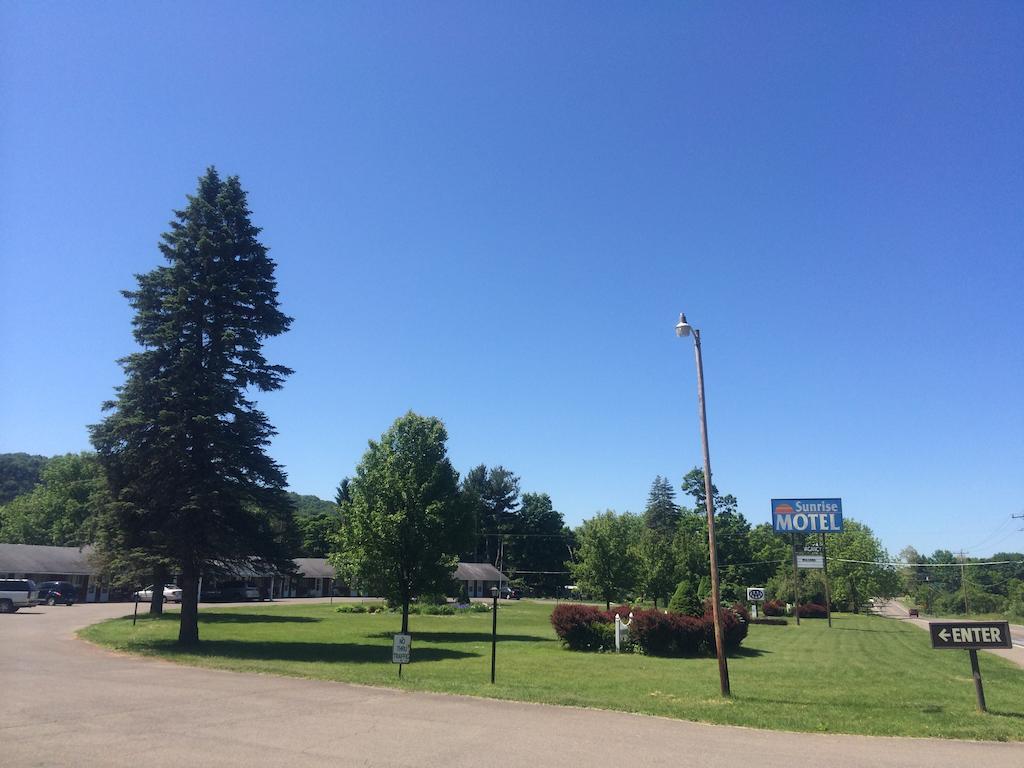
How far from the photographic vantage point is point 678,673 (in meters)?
18.7

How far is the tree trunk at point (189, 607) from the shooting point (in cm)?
2400

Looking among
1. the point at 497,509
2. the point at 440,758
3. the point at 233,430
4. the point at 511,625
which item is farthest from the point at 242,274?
the point at 497,509

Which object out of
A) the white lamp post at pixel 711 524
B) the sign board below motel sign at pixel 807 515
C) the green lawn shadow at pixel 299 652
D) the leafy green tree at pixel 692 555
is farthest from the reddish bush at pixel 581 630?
the sign board below motel sign at pixel 807 515

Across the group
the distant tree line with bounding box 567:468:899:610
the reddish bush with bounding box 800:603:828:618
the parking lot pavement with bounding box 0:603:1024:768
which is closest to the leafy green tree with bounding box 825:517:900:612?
the distant tree line with bounding box 567:468:899:610

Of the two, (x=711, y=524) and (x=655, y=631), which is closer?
(x=711, y=524)

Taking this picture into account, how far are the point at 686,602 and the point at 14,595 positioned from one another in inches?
1644

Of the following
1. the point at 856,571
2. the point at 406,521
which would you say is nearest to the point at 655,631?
the point at 406,521

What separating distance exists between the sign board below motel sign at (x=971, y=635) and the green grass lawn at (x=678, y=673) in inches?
49.0

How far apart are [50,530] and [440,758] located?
90.1m

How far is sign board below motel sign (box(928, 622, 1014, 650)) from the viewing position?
523 inches

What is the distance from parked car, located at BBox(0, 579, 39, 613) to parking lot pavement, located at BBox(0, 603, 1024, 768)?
3461 cm

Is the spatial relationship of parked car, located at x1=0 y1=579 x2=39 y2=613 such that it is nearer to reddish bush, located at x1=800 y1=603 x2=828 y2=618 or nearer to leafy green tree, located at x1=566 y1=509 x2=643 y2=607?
leafy green tree, located at x1=566 y1=509 x2=643 y2=607

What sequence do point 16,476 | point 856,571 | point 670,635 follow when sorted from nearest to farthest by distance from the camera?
point 670,635 < point 856,571 < point 16,476

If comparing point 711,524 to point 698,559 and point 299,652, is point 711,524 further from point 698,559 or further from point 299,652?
point 698,559
